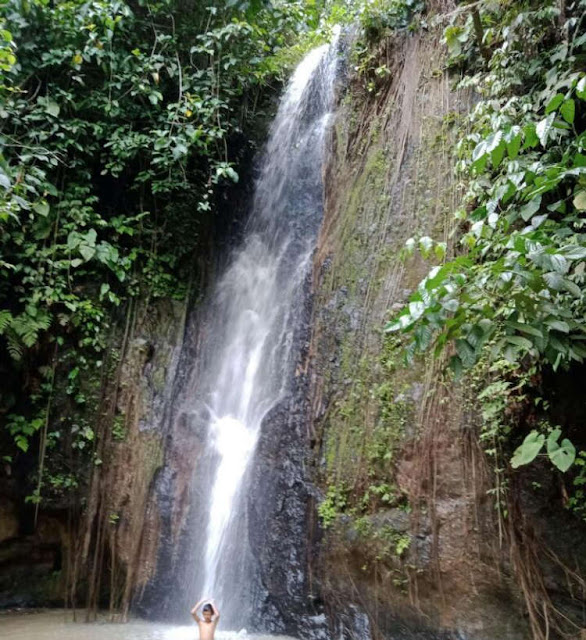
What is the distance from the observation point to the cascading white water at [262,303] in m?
5.84

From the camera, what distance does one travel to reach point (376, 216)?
5.69 meters

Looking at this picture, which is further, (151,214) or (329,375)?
(151,214)

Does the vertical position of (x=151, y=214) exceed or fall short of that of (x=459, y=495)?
it exceeds it

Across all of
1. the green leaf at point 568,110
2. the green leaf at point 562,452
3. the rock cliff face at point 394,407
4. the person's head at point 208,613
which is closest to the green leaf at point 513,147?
the green leaf at point 568,110

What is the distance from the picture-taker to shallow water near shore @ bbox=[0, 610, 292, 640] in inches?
192

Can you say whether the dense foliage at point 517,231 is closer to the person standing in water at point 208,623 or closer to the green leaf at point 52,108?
the person standing in water at point 208,623

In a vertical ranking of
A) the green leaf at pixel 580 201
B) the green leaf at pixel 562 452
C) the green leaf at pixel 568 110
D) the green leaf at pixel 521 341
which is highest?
the green leaf at pixel 568 110

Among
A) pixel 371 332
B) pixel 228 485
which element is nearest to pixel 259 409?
pixel 228 485

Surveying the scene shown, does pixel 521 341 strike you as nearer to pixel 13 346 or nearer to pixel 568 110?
pixel 568 110

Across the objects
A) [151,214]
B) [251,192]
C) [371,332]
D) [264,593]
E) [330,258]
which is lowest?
[264,593]

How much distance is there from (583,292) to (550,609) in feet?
6.51

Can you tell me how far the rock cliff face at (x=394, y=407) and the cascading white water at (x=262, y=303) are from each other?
601mm

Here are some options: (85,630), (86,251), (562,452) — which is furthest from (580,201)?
(85,630)

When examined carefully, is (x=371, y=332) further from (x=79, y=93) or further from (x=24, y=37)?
(x=24, y=37)
